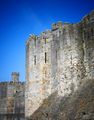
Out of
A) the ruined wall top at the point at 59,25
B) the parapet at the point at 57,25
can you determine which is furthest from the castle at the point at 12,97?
the parapet at the point at 57,25

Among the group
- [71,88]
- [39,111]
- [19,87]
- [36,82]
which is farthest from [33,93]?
[19,87]

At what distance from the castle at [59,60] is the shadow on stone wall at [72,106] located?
2.78 feet

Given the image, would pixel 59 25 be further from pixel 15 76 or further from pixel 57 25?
pixel 15 76

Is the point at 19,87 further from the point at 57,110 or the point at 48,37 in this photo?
the point at 57,110

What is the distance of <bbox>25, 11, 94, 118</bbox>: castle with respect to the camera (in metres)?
25.4

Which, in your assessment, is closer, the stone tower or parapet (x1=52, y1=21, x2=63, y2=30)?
parapet (x1=52, y1=21, x2=63, y2=30)

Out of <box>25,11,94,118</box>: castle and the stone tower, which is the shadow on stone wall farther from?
the stone tower

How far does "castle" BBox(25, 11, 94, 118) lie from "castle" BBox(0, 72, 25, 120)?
18132mm

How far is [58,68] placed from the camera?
29.1 metres

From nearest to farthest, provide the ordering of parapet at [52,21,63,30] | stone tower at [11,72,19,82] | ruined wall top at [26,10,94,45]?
ruined wall top at [26,10,94,45], parapet at [52,21,63,30], stone tower at [11,72,19,82]

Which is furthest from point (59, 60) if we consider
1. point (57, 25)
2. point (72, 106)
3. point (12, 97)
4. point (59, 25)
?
point (12, 97)

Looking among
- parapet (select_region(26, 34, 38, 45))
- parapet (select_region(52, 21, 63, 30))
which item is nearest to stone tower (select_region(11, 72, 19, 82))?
parapet (select_region(26, 34, 38, 45))

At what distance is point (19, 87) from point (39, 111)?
89.5 feet

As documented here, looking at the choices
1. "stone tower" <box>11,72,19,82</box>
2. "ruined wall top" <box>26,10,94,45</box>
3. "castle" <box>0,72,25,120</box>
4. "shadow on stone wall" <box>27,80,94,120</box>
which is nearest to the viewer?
"shadow on stone wall" <box>27,80,94,120</box>
